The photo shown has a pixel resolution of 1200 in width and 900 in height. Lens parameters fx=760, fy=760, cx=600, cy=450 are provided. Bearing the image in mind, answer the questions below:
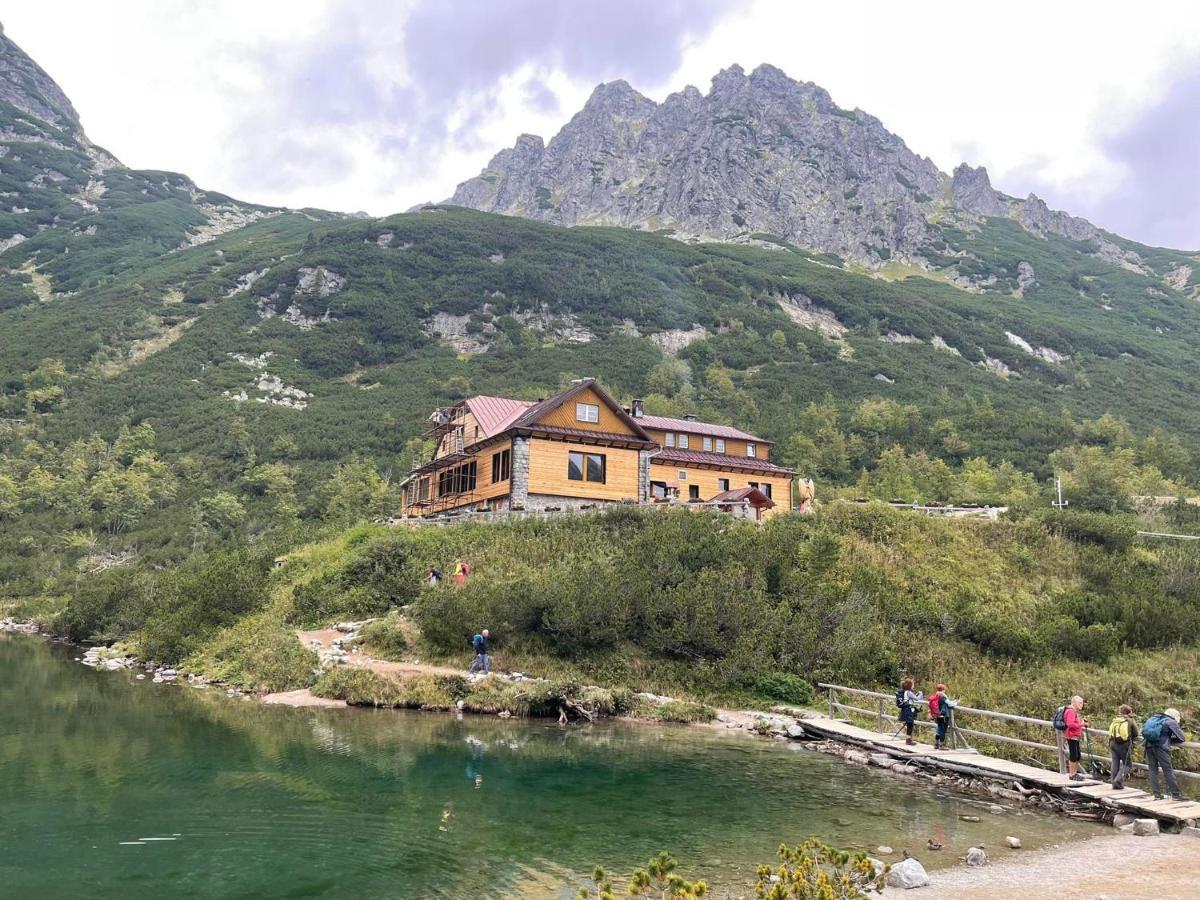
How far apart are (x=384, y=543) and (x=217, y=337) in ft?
302

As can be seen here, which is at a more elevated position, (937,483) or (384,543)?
(937,483)

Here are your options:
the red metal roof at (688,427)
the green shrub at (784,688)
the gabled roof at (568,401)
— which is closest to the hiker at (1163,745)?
the green shrub at (784,688)

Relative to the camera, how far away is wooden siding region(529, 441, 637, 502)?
129 ft

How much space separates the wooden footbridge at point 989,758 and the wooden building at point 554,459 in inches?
641

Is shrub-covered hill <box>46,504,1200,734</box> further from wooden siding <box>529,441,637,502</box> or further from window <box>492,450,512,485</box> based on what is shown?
wooden siding <box>529,441,637,502</box>

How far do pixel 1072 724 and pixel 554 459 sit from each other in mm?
27010

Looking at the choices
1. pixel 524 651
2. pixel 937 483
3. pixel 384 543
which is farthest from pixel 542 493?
pixel 937 483

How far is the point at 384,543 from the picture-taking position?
3528 cm

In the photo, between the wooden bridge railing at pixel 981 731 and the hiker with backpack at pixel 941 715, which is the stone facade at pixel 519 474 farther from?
the hiker with backpack at pixel 941 715

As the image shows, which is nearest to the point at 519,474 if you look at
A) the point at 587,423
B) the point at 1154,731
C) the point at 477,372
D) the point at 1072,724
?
the point at 587,423

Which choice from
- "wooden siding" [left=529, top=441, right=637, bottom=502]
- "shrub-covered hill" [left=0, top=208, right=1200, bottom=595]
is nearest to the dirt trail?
"wooden siding" [left=529, top=441, right=637, bottom=502]

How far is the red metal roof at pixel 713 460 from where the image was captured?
51312mm

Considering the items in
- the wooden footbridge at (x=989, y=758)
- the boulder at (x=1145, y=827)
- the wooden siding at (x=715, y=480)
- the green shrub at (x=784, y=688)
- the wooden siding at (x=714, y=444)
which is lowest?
the boulder at (x=1145, y=827)

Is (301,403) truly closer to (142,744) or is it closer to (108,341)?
(108,341)
